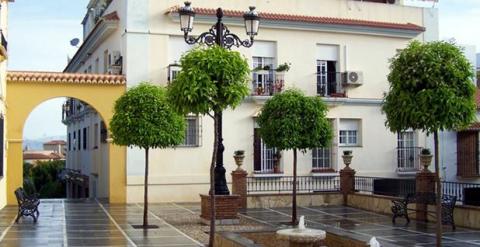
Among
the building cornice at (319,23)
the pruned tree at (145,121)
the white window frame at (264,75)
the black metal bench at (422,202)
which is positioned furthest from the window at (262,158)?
the pruned tree at (145,121)

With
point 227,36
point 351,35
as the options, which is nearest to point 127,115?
point 227,36

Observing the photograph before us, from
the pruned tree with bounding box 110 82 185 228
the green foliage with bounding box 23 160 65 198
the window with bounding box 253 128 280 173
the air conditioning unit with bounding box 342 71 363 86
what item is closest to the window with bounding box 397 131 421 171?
the air conditioning unit with bounding box 342 71 363 86

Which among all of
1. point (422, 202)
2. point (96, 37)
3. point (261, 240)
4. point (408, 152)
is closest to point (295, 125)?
point (422, 202)

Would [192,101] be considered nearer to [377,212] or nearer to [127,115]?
[127,115]

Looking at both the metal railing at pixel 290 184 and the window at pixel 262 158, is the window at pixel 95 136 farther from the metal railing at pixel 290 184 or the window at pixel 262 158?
the metal railing at pixel 290 184

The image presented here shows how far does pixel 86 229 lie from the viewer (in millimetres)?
14516

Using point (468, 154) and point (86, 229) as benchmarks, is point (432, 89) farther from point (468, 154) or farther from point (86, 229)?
point (468, 154)

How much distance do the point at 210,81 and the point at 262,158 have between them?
12293 mm

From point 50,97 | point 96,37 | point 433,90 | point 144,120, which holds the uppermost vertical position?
point 96,37

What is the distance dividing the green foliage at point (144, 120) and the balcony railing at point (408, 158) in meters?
12.2

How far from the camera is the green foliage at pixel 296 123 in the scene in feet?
52.7

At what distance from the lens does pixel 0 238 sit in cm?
1304

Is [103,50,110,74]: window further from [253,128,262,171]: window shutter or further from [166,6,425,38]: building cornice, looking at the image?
[253,128,262,171]: window shutter

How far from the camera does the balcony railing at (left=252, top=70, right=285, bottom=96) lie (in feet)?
74.0
